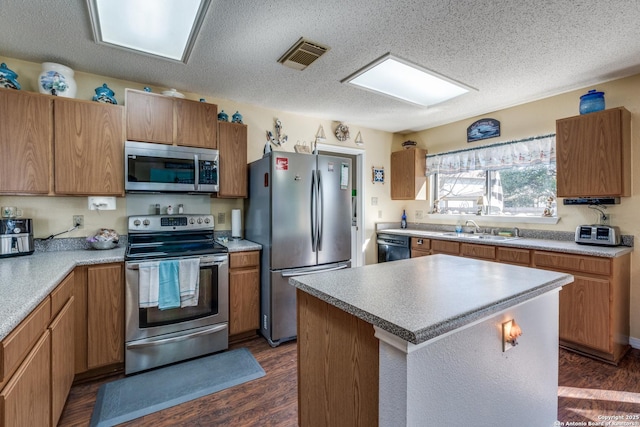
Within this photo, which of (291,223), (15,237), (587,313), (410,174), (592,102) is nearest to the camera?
(15,237)

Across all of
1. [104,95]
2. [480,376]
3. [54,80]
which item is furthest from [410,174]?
[54,80]

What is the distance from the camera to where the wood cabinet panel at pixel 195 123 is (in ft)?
8.66

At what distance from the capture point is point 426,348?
2.95ft

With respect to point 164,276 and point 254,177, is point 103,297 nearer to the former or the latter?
point 164,276

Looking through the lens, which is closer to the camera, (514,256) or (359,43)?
(359,43)

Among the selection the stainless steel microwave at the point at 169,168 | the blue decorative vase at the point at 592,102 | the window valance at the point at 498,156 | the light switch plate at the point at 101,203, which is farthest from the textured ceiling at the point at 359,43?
the light switch plate at the point at 101,203

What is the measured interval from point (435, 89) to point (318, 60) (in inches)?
52.8

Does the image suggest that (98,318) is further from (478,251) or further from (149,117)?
(478,251)

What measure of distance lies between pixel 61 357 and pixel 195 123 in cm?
197

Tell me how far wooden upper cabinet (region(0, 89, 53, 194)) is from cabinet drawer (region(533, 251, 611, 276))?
4125mm

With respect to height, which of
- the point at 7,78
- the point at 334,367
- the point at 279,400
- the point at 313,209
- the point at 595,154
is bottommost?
the point at 279,400

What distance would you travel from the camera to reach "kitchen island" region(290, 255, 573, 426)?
884mm

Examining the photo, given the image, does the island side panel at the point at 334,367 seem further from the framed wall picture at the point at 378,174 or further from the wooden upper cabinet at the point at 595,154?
the framed wall picture at the point at 378,174

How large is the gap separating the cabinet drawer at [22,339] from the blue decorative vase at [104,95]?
5.63 feet
